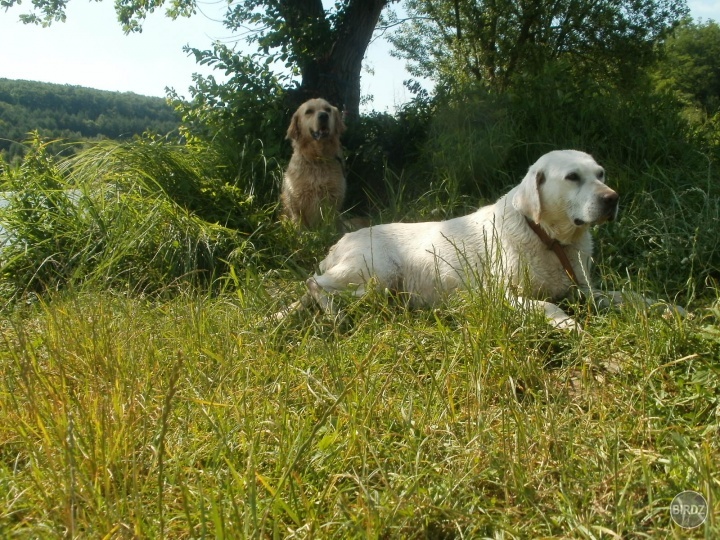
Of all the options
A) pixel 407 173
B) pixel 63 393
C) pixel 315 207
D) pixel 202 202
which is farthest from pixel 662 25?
pixel 63 393

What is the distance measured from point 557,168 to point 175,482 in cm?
278

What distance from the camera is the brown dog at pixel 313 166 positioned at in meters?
6.37

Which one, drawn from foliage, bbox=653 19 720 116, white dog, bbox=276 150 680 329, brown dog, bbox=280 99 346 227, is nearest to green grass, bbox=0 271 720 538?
white dog, bbox=276 150 680 329

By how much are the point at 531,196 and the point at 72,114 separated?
216 inches

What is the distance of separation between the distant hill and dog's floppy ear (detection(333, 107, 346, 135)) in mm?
2159

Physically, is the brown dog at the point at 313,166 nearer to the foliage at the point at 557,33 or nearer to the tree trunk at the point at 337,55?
the tree trunk at the point at 337,55

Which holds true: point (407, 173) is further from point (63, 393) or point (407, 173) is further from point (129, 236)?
point (63, 393)

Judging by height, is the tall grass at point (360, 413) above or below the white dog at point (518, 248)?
below

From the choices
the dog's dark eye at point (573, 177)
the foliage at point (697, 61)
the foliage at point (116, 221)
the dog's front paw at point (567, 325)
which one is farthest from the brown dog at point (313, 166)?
the foliage at point (697, 61)

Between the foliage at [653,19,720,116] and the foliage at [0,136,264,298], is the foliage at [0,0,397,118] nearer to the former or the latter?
the foliage at [0,136,264,298]

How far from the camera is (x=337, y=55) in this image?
7.39m

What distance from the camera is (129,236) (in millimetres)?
4848

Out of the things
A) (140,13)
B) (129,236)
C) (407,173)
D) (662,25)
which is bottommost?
(129,236)

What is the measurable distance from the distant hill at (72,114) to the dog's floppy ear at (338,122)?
7.08 ft
